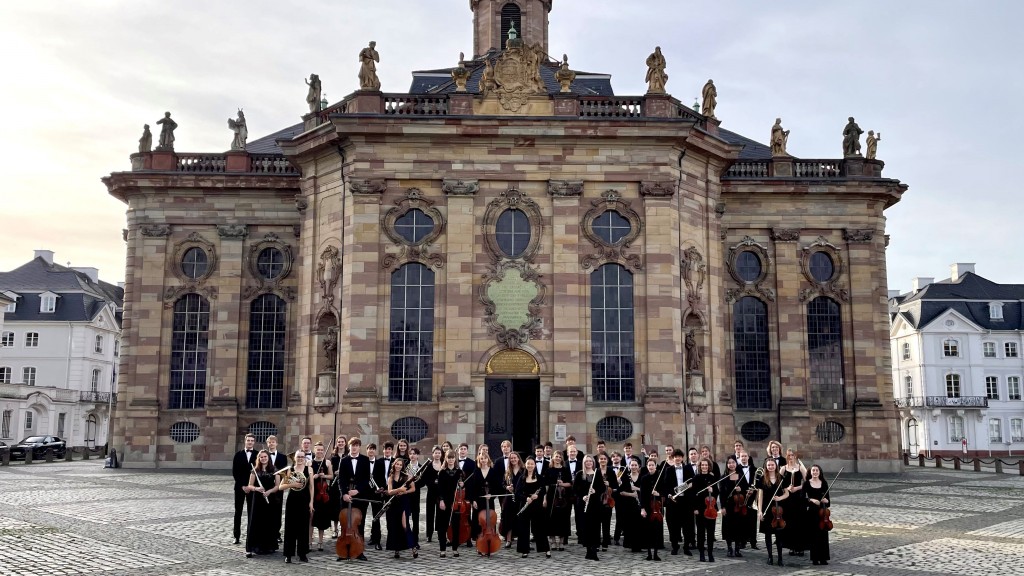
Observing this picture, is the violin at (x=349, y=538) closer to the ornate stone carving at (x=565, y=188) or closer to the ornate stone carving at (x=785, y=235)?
the ornate stone carving at (x=565, y=188)

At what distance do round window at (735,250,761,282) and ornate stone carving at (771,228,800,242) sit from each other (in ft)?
3.44

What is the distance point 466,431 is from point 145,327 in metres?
14.6

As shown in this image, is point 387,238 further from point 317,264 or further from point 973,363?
point 973,363

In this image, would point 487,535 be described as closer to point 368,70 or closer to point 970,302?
point 368,70

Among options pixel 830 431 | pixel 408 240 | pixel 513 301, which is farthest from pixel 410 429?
pixel 830 431

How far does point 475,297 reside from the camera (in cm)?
2914

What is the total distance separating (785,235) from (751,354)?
4922 millimetres

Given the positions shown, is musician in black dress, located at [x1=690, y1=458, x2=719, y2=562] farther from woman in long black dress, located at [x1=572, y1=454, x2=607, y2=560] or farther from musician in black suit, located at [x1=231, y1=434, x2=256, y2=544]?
musician in black suit, located at [x1=231, y1=434, x2=256, y2=544]

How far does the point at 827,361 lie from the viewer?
3606 centimetres

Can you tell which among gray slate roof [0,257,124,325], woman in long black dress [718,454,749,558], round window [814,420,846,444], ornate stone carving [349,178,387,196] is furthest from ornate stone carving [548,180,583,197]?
gray slate roof [0,257,124,325]

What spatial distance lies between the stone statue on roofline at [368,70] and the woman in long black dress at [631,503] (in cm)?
1892

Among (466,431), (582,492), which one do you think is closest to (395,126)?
(466,431)

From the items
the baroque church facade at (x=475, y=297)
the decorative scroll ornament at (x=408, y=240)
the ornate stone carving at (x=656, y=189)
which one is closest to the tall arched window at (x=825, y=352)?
the baroque church facade at (x=475, y=297)

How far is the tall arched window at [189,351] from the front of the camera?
34875 mm
